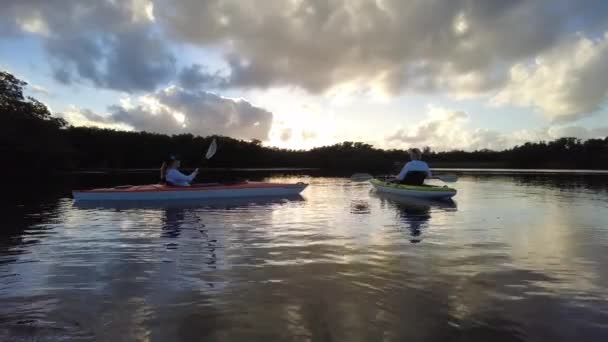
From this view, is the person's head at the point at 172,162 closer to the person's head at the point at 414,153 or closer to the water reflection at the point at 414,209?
the water reflection at the point at 414,209

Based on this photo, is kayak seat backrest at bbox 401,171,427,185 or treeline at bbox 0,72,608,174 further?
treeline at bbox 0,72,608,174

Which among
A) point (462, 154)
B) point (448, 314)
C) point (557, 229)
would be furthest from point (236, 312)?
point (462, 154)

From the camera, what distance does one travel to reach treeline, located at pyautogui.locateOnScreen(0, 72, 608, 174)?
144 feet

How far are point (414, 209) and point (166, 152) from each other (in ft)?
248

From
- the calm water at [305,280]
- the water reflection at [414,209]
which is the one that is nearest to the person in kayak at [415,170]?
the water reflection at [414,209]

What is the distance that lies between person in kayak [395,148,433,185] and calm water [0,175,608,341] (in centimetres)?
554

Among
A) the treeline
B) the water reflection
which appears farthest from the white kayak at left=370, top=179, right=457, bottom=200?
the treeline

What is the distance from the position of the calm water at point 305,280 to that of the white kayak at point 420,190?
14.7 ft

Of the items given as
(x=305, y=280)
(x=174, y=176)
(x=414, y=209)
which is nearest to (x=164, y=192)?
(x=174, y=176)

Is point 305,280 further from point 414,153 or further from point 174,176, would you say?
point 174,176

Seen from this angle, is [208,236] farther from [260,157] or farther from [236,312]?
[260,157]

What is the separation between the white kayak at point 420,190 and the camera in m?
16.0

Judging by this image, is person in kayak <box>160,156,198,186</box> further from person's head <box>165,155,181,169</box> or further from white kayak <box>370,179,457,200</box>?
white kayak <box>370,179,457,200</box>

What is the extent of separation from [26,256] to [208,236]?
3392 mm
